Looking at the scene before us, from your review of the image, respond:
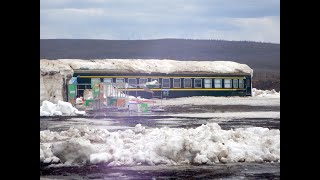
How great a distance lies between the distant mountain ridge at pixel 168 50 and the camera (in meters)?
4.59

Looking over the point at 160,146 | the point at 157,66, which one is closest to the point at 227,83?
the point at 157,66

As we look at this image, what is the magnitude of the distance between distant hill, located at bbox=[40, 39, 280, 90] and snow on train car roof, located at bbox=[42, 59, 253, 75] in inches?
1.8

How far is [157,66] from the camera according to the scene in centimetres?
475

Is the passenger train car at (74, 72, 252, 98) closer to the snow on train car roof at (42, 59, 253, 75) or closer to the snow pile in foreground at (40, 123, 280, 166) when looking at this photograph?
the snow on train car roof at (42, 59, 253, 75)

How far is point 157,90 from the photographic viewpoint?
482 centimetres

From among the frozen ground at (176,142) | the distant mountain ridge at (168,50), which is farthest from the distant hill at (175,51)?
the frozen ground at (176,142)

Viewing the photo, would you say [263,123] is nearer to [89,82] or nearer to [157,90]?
[157,90]

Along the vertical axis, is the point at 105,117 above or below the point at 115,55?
below

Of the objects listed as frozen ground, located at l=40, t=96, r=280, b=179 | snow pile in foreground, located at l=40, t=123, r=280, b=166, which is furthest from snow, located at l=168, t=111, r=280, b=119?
snow pile in foreground, located at l=40, t=123, r=280, b=166

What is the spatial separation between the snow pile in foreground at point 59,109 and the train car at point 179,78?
161mm

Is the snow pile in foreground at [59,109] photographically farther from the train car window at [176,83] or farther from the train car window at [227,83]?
the train car window at [227,83]
